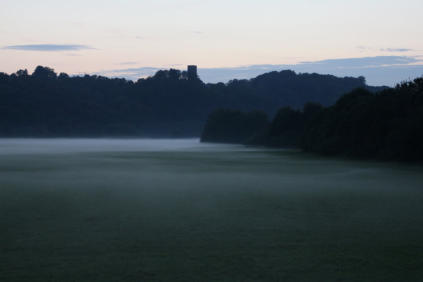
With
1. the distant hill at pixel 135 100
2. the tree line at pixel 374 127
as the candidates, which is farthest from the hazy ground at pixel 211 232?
the distant hill at pixel 135 100

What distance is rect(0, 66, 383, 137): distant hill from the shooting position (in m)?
128

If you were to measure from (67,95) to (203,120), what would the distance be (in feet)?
106

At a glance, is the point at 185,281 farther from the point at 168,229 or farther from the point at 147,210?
the point at 147,210

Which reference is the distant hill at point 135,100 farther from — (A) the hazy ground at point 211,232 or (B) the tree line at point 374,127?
(A) the hazy ground at point 211,232

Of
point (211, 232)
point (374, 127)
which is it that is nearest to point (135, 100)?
point (374, 127)

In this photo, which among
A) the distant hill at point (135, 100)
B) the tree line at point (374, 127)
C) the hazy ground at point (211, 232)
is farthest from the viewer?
the distant hill at point (135, 100)

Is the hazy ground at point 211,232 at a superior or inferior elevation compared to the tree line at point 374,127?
inferior

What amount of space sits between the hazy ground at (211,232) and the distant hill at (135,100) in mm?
116473

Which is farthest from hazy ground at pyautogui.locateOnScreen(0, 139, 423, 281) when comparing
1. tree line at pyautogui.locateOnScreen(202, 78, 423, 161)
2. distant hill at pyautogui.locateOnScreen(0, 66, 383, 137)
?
distant hill at pyautogui.locateOnScreen(0, 66, 383, 137)

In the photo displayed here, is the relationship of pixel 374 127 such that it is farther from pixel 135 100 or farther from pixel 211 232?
pixel 135 100

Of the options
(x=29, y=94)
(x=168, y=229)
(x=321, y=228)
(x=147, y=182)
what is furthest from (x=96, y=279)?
(x=29, y=94)

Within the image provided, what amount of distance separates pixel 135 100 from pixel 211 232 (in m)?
137

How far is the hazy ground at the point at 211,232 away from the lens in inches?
263

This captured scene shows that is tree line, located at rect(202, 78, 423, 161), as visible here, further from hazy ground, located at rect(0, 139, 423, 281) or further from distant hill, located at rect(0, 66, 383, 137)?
distant hill, located at rect(0, 66, 383, 137)
